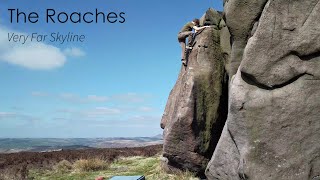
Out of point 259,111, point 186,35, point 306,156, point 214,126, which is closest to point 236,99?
point 259,111

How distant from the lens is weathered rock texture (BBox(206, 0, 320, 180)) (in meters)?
9.99

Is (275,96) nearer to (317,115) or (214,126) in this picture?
(317,115)

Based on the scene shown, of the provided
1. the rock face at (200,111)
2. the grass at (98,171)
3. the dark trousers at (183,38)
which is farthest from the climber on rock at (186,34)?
the grass at (98,171)

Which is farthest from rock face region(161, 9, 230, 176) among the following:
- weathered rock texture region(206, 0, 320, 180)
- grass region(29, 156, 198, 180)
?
weathered rock texture region(206, 0, 320, 180)

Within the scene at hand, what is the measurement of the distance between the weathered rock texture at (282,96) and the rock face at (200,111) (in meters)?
4.58

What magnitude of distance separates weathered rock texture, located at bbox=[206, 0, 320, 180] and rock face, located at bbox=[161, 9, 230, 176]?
4.58m

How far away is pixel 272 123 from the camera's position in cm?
1022

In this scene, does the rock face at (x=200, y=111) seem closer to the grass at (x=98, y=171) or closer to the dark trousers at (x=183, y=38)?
the dark trousers at (x=183, y=38)

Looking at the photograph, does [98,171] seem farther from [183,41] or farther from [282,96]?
[282,96]

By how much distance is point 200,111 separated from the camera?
15.3m

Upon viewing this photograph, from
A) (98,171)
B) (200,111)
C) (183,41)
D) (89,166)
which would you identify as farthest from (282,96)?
(89,166)

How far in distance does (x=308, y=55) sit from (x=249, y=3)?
2312mm

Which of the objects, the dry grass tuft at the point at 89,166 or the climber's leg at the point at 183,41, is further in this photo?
the dry grass tuft at the point at 89,166

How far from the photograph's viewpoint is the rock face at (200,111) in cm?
1527
